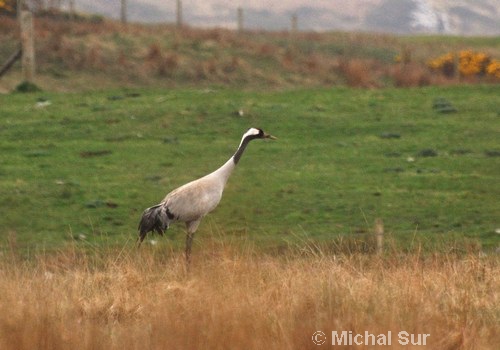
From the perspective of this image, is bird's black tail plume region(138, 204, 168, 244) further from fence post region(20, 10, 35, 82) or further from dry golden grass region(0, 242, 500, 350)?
fence post region(20, 10, 35, 82)

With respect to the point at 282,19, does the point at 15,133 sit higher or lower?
higher

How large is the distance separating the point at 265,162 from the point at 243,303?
1356 centimetres

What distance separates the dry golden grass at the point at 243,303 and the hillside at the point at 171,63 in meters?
22.1

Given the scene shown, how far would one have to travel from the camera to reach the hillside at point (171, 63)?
129ft

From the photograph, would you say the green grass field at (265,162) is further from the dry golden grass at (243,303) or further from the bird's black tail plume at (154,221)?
the dry golden grass at (243,303)

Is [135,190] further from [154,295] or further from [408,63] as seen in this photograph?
[408,63]

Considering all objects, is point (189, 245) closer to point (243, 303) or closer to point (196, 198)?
point (196, 198)

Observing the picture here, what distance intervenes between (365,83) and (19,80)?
11859mm

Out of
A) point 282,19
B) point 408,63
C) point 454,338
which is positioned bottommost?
point 282,19

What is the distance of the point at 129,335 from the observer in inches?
469

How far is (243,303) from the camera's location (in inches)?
491

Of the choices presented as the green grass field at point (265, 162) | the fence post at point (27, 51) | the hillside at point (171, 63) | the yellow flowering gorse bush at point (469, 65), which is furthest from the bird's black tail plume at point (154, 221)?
the yellow flowering gorse bush at point (469, 65)

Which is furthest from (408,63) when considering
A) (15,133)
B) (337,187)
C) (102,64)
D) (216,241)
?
(216,241)

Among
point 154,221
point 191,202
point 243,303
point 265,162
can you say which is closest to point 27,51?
point 265,162
